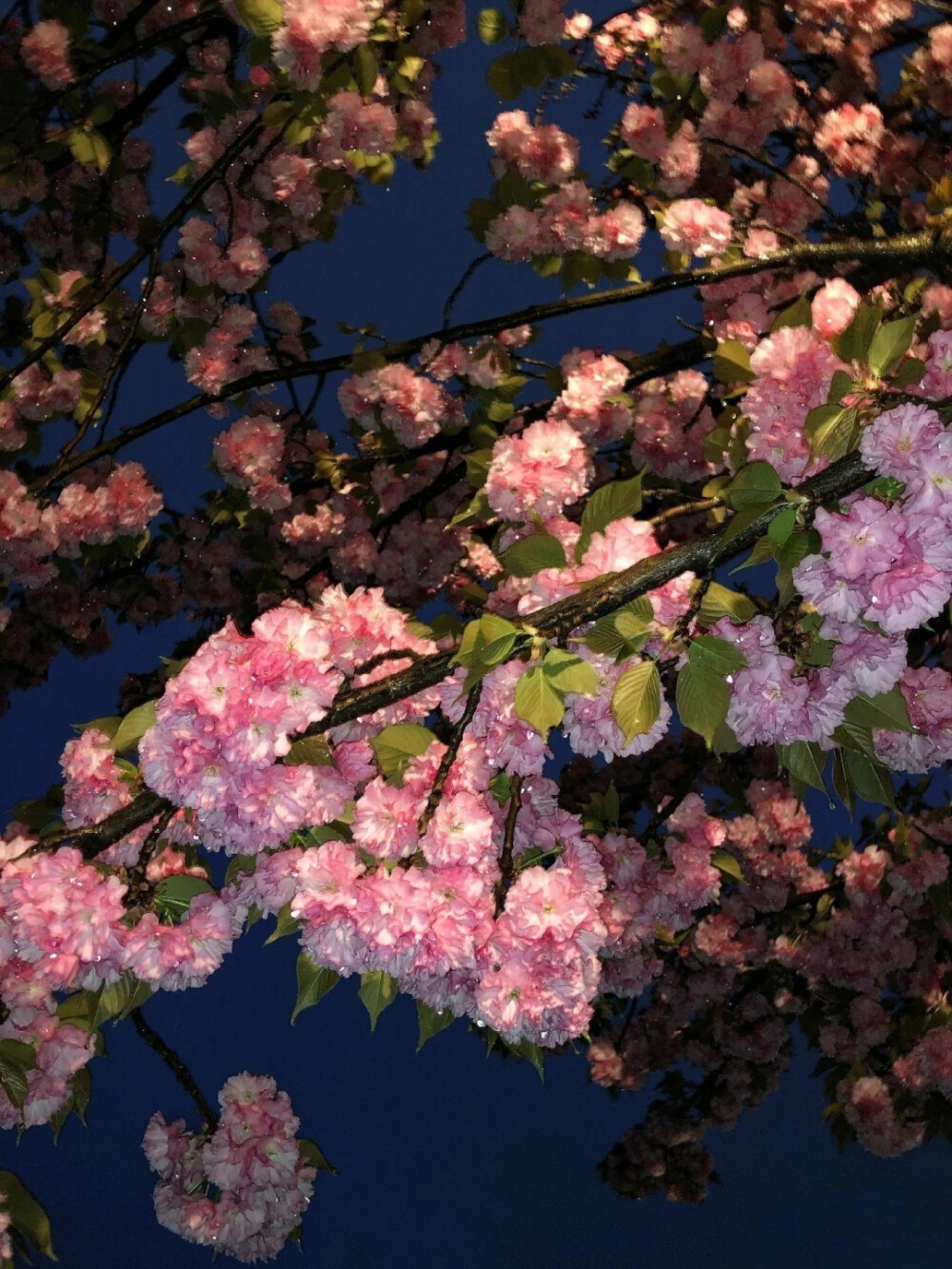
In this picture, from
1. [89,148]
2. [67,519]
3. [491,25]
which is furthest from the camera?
[67,519]

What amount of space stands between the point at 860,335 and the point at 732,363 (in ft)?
0.83

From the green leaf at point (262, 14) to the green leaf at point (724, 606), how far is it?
4.73ft

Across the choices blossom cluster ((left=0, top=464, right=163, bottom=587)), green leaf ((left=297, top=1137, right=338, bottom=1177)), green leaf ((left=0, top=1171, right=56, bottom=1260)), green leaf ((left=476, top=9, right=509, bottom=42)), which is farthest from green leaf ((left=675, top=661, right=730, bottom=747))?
blossom cluster ((left=0, top=464, right=163, bottom=587))

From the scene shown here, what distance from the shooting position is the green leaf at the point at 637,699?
1033mm

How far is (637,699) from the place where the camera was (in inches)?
40.8

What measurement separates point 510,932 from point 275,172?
7.09ft

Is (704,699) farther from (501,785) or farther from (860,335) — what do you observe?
(860,335)

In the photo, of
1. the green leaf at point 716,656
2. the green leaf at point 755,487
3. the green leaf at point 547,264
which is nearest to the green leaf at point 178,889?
the green leaf at point 716,656

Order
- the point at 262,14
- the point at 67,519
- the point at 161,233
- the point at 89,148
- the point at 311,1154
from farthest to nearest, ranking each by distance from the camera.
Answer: the point at 67,519
the point at 89,148
the point at 161,233
the point at 262,14
the point at 311,1154

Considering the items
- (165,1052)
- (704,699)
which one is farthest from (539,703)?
(165,1052)

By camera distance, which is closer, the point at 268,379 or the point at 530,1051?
the point at 530,1051

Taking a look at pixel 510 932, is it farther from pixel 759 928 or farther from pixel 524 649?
pixel 759 928

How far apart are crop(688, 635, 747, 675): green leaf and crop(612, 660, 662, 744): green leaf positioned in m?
0.04

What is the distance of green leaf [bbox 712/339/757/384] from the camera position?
134 centimetres
